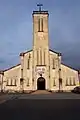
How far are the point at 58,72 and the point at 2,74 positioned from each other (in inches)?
458

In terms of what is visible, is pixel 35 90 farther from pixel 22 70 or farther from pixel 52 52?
pixel 52 52

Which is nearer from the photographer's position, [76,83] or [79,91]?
[79,91]

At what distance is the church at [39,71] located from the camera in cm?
5131

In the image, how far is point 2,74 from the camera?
51.8 m

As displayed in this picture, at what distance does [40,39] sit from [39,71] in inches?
269

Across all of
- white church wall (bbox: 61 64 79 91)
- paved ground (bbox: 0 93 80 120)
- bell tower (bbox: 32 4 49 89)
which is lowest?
paved ground (bbox: 0 93 80 120)

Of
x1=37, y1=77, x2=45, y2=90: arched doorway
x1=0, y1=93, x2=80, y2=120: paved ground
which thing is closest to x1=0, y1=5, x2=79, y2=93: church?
x1=37, y1=77, x2=45, y2=90: arched doorway

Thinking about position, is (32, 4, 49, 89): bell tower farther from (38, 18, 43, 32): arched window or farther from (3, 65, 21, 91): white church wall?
(3, 65, 21, 91): white church wall

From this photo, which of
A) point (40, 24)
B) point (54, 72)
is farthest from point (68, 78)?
point (40, 24)

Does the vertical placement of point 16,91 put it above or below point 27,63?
below

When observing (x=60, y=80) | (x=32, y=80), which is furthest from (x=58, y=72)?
(x=32, y=80)

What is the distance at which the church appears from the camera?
5131 centimetres

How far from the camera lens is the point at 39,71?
5231cm

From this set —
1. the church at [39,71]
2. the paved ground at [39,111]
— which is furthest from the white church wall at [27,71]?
the paved ground at [39,111]
